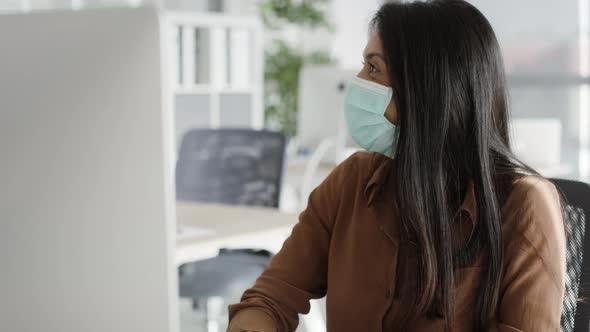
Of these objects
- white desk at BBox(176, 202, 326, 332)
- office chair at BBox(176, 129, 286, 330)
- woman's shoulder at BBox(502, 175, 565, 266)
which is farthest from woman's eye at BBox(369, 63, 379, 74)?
office chair at BBox(176, 129, 286, 330)

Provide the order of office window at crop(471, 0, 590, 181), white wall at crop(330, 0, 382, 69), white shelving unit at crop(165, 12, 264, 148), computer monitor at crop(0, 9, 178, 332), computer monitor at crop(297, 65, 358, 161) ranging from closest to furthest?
computer monitor at crop(0, 9, 178, 332) → computer monitor at crop(297, 65, 358, 161) → white shelving unit at crop(165, 12, 264, 148) → office window at crop(471, 0, 590, 181) → white wall at crop(330, 0, 382, 69)

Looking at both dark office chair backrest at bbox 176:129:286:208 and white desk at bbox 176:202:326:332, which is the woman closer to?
white desk at bbox 176:202:326:332

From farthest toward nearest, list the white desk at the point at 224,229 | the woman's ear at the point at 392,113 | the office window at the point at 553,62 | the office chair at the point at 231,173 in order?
1. the office window at the point at 553,62
2. the office chair at the point at 231,173
3. the white desk at the point at 224,229
4. the woman's ear at the point at 392,113

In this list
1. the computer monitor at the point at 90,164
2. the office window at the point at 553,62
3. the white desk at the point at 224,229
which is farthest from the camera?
the office window at the point at 553,62

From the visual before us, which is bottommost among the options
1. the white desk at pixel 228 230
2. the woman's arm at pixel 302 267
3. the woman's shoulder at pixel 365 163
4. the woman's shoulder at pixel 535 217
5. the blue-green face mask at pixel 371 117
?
the white desk at pixel 228 230

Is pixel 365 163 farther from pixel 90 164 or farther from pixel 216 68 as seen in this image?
pixel 216 68

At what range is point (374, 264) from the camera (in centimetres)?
127

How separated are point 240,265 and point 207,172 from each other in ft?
1.32

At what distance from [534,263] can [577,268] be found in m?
0.09

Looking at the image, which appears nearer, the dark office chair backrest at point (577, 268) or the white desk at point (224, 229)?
the dark office chair backrest at point (577, 268)

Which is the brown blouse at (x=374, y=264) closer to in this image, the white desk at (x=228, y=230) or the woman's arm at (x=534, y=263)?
the woman's arm at (x=534, y=263)

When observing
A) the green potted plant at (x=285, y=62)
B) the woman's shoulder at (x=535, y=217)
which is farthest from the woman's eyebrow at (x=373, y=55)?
the green potted plant at (x=285, y=62)

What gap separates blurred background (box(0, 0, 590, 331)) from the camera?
0.82 meters

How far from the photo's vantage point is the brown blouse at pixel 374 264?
3.79ft
